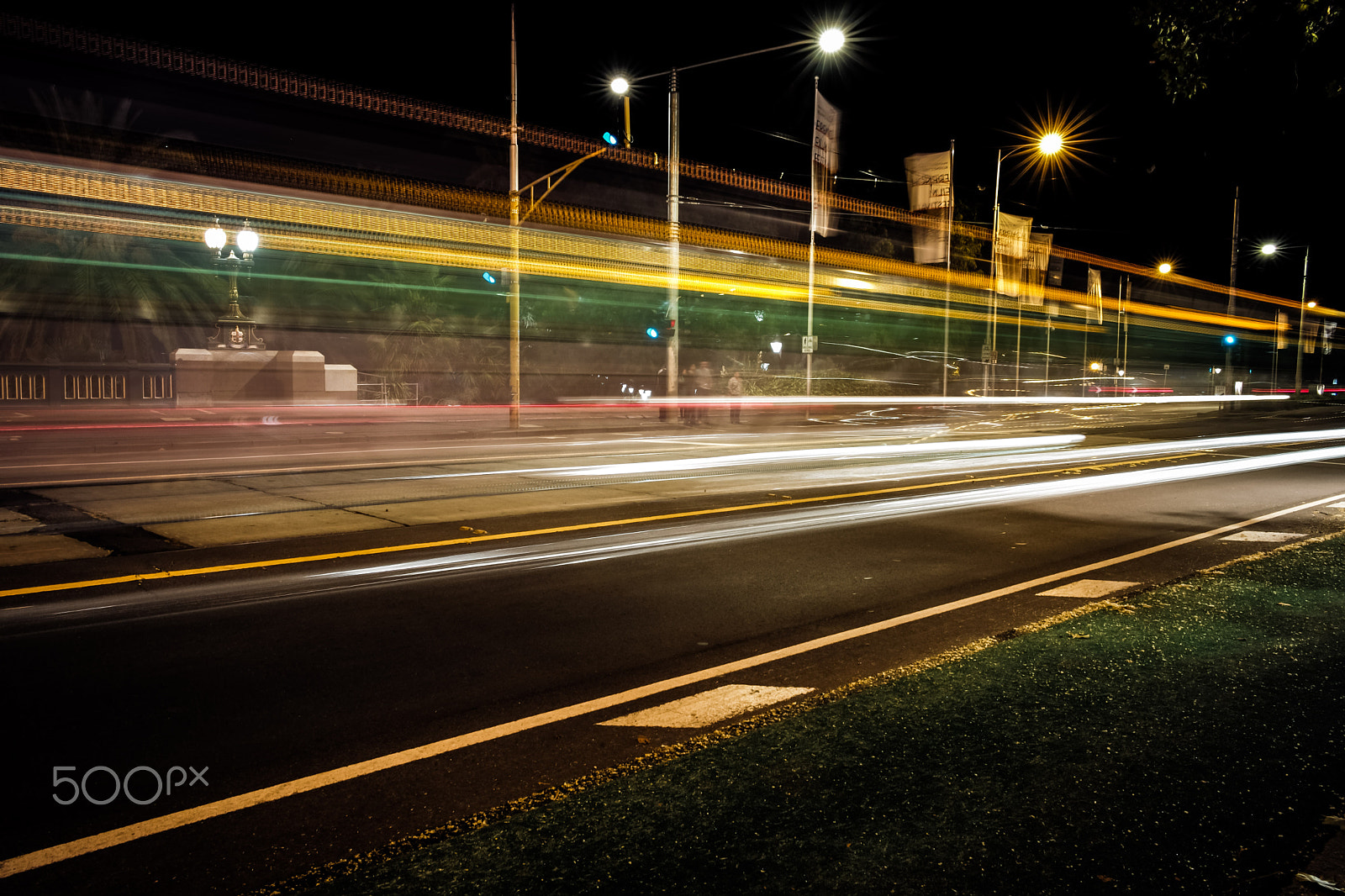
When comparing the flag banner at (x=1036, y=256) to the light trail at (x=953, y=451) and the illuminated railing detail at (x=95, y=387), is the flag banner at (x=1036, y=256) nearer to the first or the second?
the light trail at (x=953, y=451)

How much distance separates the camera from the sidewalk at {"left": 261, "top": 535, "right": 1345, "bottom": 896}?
9.28 ft

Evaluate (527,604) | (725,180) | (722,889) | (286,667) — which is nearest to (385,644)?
(286,667)

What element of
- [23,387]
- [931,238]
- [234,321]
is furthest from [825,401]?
[23,387]

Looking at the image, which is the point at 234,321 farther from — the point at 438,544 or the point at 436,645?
the point at 436,645

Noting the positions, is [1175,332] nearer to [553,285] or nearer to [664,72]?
[553,285]

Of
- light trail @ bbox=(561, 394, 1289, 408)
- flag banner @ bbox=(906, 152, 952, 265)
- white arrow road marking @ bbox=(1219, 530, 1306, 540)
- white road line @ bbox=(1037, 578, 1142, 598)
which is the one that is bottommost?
white road line @ bbox=(1037, 578, 1142, 598)

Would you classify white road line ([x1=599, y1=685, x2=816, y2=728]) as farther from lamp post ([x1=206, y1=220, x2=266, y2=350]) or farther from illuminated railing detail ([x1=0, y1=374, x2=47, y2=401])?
illuminated railing detail ([x1=0, y1=374, x2=47, y2=401])

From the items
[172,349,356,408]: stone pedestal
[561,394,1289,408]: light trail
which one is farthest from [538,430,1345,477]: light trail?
[172,349,356,408]: stone pedestal

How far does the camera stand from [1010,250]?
29594 mm

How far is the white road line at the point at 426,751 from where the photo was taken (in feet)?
9.76

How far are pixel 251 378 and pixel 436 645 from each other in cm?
2320

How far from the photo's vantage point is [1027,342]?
53.7m

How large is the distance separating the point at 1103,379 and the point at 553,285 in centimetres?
3727

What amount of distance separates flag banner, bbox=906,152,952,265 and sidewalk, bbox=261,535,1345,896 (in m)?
24.7
